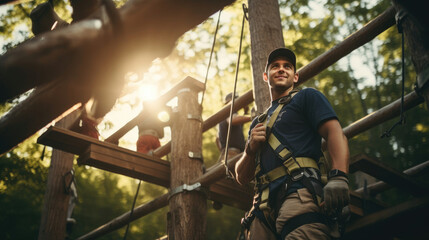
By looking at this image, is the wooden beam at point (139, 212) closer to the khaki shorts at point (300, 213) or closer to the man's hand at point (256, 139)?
the man's hand at point (256, 139)

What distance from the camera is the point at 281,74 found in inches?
130

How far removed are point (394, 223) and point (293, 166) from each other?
236 cm

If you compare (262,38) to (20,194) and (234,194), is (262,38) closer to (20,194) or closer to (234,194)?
(234,194)

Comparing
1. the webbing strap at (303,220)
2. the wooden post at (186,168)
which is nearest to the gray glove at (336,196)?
the webbing strap at (303,220)

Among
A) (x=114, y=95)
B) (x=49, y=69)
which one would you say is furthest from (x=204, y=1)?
(x=49, y=69)

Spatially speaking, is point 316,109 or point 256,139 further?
point 256,139

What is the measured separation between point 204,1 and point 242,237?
225 centimetres

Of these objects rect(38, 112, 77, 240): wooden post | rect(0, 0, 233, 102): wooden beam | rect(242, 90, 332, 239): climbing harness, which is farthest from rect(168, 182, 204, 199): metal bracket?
rect(0, 0, 233, 102): wooden beam

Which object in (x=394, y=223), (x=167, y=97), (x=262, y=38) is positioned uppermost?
(x=167, y=97)

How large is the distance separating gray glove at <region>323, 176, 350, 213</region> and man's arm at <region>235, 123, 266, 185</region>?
0.71 m

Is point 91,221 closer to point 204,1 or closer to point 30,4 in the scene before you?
point 30,4

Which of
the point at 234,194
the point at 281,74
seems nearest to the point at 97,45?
the point at 281,74

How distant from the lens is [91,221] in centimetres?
1455

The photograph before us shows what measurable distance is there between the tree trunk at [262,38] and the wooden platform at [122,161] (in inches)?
61.0
